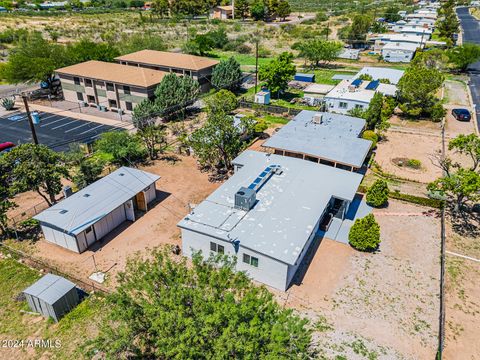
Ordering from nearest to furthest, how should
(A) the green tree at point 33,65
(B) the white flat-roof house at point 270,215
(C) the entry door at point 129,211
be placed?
1. (B) the white flat-roof house at point 270,215
2. (C) the entry door at point 129,211
3. (A) the green tree at point 33,65

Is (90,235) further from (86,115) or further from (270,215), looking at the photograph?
(86,115)

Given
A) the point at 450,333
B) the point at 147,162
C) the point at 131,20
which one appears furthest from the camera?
the point at 131,20

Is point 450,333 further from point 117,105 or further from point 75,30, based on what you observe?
point 75,30

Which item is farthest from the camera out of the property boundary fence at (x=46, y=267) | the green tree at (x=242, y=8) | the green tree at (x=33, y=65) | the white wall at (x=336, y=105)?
the green tree at (x=242, y=8)

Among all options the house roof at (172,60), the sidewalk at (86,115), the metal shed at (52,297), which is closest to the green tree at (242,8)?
the house roof at (172,60)

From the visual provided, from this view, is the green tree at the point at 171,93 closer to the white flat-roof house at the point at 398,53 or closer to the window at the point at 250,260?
the window at the point at 250,260

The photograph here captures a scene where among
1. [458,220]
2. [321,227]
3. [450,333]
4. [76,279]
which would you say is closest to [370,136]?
[458,220]

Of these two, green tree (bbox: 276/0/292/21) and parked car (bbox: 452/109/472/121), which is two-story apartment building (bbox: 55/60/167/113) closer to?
parked car (bbox: 452/109/472/121)
